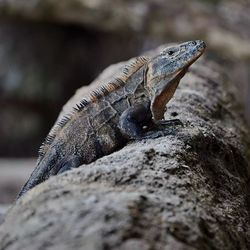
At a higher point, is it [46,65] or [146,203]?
[46,65]

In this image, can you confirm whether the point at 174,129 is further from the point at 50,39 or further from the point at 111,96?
the point at 50,39

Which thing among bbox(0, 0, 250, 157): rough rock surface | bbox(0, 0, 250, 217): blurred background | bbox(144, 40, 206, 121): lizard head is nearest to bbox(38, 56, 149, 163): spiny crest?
bbox(144, 40, 206, 121): lizard head

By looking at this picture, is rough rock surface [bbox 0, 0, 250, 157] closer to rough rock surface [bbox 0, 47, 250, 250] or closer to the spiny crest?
the spiny crest

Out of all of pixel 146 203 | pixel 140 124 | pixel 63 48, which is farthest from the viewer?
pixel 63 48

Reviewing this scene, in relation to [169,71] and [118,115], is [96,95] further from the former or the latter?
[169,71]

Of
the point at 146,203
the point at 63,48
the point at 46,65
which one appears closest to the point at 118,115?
the point at 146,203

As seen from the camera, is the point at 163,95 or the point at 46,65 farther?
the point at 46,65

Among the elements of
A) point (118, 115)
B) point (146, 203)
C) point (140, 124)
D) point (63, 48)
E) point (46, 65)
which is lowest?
point (146, 203)
